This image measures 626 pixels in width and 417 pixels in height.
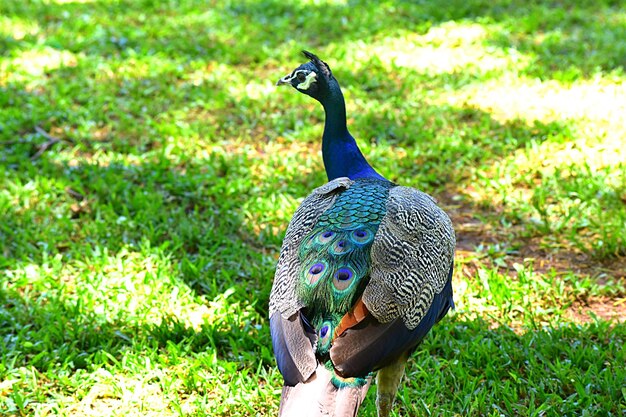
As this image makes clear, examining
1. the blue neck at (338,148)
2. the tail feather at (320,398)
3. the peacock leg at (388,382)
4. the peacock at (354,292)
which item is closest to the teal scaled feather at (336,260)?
the peacock at (354,292)

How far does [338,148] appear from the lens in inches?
162

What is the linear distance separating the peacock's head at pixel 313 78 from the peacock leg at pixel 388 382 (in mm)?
1633

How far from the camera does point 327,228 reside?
3123 millimetres

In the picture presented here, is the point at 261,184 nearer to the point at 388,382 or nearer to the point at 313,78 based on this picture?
the point at 313,78

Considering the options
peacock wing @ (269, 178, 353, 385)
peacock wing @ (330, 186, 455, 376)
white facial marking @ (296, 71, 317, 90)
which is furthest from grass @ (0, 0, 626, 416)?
white facial marking @ (296, 71, 317, 90)

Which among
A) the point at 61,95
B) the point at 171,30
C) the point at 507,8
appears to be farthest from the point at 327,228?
the point at 507,8

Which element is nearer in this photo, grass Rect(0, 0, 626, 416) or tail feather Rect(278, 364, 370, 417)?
tail feather Rect(278, 364, 370, 417)

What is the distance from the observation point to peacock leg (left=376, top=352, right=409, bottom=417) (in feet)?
10.2

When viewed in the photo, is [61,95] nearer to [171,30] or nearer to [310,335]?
[171,30]

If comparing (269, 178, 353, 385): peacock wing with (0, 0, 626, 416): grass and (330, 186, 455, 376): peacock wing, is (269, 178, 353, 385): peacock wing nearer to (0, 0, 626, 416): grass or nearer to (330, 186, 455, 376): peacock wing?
(330, 186, 455, 376): peacock wing

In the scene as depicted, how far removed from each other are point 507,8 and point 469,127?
3185 millimetres

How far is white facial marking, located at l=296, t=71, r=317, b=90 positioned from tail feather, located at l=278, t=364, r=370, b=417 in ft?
6.26

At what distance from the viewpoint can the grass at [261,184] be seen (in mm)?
3781

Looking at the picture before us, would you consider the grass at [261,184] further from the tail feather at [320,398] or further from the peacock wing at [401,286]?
the tail feather at [320,398]
